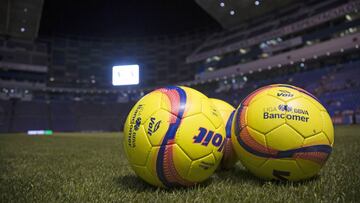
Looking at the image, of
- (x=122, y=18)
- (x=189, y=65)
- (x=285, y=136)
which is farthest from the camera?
(x=189, y=65)

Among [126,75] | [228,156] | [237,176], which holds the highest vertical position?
[126,75]

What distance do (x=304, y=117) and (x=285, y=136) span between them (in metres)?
0.23

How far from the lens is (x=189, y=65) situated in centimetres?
3884

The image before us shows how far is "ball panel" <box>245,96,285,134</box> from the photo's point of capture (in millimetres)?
2265

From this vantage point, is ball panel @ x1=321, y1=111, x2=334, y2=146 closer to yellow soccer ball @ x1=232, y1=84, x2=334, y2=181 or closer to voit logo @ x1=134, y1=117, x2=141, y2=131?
yellow soccer ball @ x1=232, y1=84, x2=334, y2=181

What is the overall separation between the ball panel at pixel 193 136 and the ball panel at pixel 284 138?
496 millimetres

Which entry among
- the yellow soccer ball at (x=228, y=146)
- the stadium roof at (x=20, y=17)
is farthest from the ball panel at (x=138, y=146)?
the stadium roof at (x=20, y=17)

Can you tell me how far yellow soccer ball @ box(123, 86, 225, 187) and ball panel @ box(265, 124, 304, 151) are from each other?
0.39 m

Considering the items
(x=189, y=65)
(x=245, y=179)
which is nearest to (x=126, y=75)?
(x=189, y=65)

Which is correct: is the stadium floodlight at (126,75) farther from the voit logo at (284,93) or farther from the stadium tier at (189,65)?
the voit logo at (284,93)

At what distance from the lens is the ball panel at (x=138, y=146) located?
213 centimetres

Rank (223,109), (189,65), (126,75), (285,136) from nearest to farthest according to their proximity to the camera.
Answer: (285,136) < (223,109) < (126,75) < (189,65)

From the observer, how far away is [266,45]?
30.9 m

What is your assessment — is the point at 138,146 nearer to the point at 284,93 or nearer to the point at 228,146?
the point at 228,146
